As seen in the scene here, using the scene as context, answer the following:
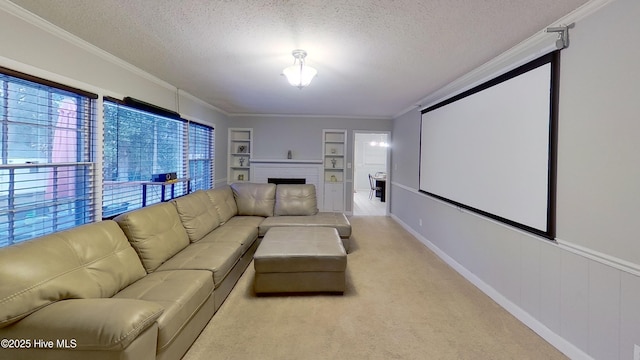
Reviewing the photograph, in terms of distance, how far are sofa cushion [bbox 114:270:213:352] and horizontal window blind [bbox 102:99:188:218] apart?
4.16 feet

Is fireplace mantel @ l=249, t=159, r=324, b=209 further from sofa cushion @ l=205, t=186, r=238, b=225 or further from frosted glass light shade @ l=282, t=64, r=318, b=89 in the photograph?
frosted glass light shade @ l=282, t=64, r=318, b=89

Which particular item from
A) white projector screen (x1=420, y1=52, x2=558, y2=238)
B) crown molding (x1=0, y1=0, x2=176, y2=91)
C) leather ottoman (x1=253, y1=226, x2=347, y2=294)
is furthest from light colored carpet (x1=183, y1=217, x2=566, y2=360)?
crown molding (x1=0, y1=0, x2=176, y2=91)

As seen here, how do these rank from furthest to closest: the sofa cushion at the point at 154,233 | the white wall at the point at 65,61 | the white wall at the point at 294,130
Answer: the white wall at the point at 294,130 < the sofa cushion at the point at 154,233 < the white wall at the point at 65,61

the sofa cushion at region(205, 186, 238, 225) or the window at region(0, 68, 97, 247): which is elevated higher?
the window at region(0, 68, 97, 247)

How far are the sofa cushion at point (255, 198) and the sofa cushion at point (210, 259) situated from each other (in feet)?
4.94

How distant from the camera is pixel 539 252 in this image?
216 cm

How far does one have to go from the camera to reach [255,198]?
4516mm

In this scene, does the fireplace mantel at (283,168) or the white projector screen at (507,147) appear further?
the fireplace mantel at (283,168)

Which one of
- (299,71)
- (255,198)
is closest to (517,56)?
(299,71)

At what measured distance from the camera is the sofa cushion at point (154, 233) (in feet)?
7.33

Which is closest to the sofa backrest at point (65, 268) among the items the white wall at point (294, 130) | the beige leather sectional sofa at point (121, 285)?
the beige leather sectional sofa at point (121, 285)

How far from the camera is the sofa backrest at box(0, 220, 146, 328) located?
1.33 meters

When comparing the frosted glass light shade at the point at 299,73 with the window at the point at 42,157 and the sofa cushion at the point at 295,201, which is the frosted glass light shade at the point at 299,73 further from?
the sofa cushion at the point at 295,201

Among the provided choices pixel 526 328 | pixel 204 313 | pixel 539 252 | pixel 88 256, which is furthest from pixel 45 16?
pixel 526 328
